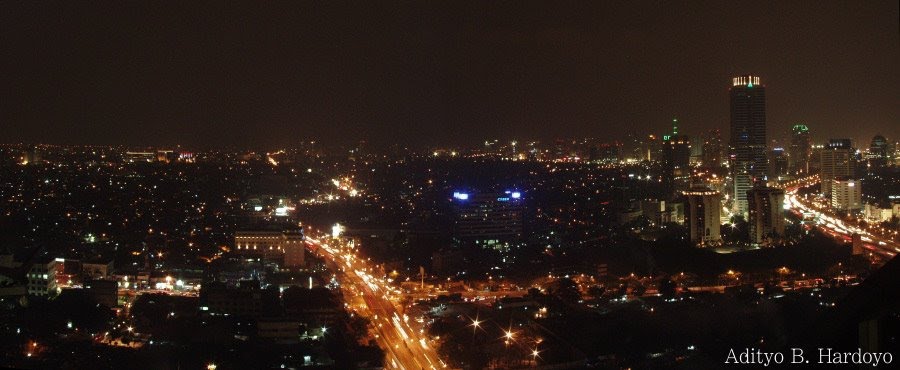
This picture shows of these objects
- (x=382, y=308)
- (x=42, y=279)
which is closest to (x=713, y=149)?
(x=382, y=308)

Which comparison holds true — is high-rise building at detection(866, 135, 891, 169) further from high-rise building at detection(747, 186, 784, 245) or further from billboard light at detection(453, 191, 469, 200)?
billboard light at detection(453, 191, 469, 200)

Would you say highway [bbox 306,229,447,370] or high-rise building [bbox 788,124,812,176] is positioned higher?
high-rise building [bbox 788,124,812,176]

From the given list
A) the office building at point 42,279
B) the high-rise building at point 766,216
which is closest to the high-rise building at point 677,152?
the high-rise building at point 766,216

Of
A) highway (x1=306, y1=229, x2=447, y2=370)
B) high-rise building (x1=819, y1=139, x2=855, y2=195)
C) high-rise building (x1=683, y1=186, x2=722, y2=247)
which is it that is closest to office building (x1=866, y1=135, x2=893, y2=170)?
high-rise building (x1=819, y1=139, x2=855, y2=195)

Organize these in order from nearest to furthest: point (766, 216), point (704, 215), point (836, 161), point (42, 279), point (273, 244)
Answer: point (42, 279)
point (273, 244)
point (766, 216)
point (704, 215)
point (836, 161)

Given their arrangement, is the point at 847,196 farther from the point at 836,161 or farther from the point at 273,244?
the point at 273,244

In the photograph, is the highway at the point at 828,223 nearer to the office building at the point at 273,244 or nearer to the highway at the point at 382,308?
the highway at the point at 382,308

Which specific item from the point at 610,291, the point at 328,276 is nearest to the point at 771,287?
the point at 610,291
